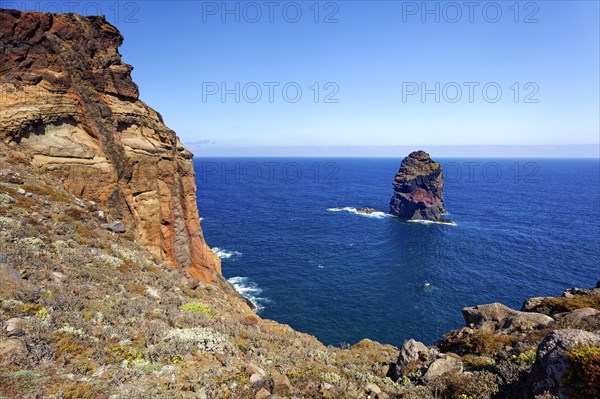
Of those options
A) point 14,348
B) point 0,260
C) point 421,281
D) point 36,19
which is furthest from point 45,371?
point 421,281

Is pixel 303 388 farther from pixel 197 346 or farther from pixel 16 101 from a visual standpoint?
pixel 16 101

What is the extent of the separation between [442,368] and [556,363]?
462 cm

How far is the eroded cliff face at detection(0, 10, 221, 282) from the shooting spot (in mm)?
24438

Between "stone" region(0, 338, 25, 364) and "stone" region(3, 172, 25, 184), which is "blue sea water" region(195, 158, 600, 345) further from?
"stone" region(0, 338, 25, 364)

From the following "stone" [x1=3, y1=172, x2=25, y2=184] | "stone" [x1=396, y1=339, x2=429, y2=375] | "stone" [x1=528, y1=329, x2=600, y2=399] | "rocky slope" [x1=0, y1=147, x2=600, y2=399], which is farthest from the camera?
"stone" [x1=3, y1=172, x2=25, y2=184]

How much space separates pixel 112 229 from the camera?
22125mm

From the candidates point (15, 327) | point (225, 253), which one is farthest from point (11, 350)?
point (225, 253)

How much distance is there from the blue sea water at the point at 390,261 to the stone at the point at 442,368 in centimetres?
3808

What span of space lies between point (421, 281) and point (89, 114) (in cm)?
6437

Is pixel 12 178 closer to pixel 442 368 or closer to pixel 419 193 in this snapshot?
pixel 442 368

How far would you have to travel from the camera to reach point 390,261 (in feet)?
259

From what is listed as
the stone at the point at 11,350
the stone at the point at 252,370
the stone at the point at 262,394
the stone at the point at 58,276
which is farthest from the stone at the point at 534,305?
the stone at the point at 58,276

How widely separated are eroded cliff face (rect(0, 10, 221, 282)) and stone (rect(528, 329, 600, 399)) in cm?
2947

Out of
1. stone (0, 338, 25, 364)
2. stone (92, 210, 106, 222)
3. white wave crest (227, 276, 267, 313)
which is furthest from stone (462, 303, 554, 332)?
white wave crest (227, 276, 267, 313)
